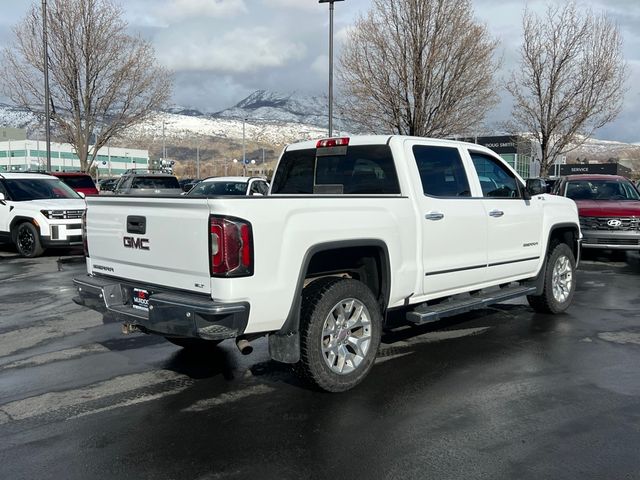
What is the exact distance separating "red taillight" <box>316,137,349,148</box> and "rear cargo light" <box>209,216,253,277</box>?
2252 mm

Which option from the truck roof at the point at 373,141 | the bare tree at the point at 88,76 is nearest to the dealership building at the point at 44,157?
the bare tree at the point at 88,76

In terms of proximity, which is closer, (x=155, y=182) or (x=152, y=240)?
(x=152, y=240)

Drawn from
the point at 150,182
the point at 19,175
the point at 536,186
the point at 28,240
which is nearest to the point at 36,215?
the point at 28,240

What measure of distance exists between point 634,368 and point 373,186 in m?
2.88

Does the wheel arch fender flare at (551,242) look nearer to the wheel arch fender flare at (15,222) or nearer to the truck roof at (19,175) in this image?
the wheel arch fender flare at (15,222)

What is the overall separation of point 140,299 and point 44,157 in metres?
108

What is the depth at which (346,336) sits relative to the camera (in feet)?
16.5

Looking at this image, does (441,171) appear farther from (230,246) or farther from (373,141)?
(230,246)

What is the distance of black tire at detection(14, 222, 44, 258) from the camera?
13.7 meters

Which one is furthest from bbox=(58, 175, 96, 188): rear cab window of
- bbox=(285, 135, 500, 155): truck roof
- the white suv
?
bbox=(285, 135, 500, 155): truck roof

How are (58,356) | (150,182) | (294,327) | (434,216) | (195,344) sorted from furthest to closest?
1. (150,182)
2. (195,344)
3. (58,356)
4. (434,216)
5. (294,327)

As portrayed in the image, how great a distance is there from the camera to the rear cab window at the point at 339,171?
5.89 m

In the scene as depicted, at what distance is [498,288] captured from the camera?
7023 millimetres

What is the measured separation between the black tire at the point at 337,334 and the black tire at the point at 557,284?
334 centimetres
